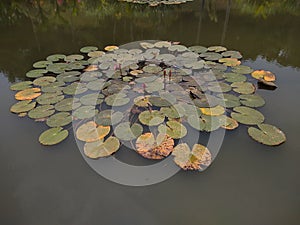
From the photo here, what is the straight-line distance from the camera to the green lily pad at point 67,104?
2.40m

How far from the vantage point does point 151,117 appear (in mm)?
2277

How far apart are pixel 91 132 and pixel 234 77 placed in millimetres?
1758

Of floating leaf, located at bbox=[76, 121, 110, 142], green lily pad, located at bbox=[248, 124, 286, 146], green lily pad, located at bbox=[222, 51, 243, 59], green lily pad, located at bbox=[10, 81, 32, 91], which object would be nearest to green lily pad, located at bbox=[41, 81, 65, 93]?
green lily pad, located at bbox=[10, 81, 32, 91]

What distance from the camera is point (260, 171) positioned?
73.2 inches

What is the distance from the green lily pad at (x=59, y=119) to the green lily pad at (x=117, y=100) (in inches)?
16.1

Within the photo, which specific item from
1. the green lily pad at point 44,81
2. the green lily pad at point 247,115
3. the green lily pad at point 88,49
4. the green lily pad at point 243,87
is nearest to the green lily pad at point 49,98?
the green lily pad at point 44,81

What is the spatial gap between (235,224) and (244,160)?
56cm

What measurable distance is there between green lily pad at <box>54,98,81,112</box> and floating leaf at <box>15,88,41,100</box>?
334mm

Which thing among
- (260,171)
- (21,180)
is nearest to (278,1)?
(260,171)

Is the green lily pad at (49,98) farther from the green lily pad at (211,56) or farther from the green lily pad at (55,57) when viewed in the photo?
the green lily pad at (211,56)

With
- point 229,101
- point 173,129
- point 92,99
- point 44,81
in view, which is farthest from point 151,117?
point 44,81

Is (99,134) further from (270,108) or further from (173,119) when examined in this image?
(270,108)

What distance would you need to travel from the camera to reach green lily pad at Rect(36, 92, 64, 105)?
2.50 m

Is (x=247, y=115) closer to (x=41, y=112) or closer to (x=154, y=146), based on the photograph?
(x=154, y=146)
